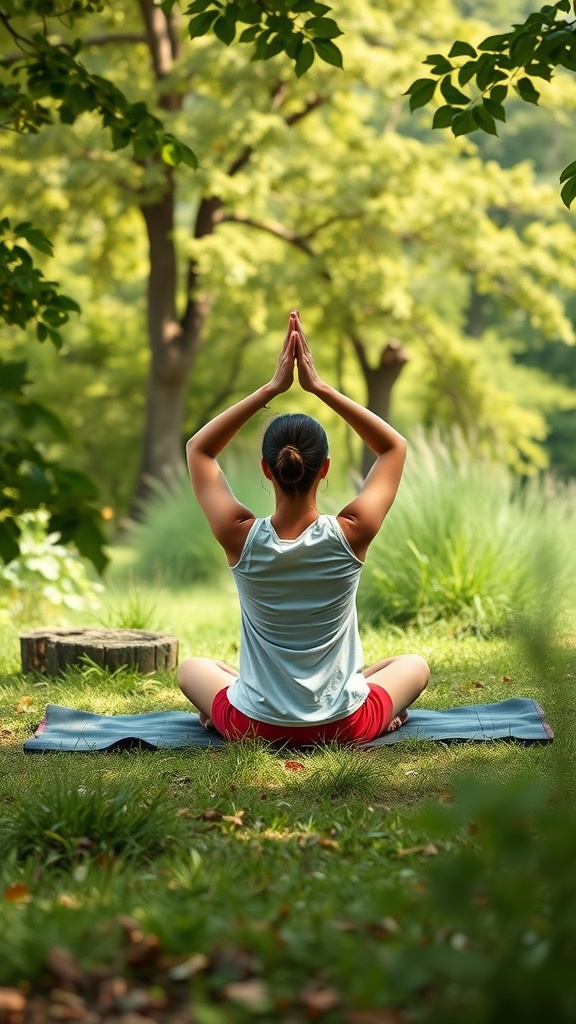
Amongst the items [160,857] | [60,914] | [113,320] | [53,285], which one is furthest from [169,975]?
[113,320]

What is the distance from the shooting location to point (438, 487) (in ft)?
25.3

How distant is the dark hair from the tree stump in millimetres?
1818

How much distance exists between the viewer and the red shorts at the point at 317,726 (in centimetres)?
432

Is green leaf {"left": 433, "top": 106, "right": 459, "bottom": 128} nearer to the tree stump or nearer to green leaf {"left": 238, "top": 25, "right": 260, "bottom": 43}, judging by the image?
green leaf {"left": 238, "top": 25, "right": 260, "bottom": 43}

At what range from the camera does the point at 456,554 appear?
7246mm

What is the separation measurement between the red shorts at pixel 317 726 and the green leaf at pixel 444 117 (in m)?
2.06

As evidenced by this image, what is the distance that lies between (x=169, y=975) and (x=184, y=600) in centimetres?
794

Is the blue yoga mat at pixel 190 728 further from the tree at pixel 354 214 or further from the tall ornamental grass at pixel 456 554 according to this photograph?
the tree at pixel 354 214

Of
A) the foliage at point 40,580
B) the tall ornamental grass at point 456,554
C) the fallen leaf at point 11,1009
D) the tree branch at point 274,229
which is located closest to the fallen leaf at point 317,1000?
the fallen leaf at point 11,1009

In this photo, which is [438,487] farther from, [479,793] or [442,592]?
[479,793]

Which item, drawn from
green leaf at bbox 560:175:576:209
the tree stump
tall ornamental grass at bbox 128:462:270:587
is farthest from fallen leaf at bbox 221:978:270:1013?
tall ornamental grass at bbox 128:462:270:587

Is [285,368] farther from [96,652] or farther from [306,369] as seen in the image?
[96,652]

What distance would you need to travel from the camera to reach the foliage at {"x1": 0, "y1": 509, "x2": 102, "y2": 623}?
7422 millimetres

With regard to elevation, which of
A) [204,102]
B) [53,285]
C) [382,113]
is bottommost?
[53,285]
